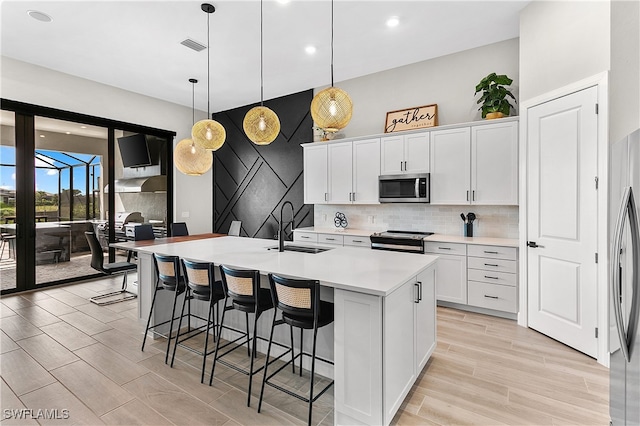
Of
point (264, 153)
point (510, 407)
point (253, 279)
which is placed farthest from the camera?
point (264, 153)

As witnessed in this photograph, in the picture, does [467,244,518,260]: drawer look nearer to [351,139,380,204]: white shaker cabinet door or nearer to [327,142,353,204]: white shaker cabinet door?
[351,139,380,204]: white shaker cabinet door

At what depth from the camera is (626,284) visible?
1234mm

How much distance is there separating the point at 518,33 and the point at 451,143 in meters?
1.49

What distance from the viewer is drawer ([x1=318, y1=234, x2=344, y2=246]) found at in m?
4.98

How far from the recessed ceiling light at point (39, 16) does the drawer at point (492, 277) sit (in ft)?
18.3

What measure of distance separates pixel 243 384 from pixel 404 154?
136 inches

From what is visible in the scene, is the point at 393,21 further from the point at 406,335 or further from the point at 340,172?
the point at 406,335

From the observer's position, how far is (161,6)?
3.39 m

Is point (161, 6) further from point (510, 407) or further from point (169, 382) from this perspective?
point (510, 407)

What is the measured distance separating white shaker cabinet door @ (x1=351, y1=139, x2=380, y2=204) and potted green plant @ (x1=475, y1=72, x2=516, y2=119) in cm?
145

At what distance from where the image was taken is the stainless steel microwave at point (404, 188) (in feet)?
14.4

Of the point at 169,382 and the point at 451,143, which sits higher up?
the point at 451,143

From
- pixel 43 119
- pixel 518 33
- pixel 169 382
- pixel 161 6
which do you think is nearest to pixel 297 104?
pixel 161 6

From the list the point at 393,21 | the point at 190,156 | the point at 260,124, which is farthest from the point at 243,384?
the point at 393,21
